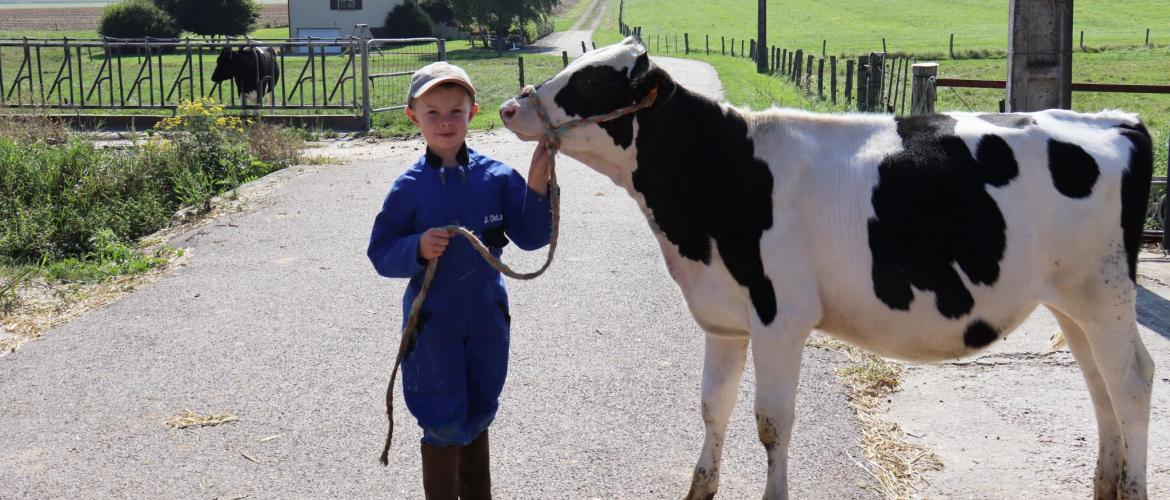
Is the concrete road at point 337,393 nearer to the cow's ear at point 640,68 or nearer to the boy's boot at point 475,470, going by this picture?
the boy's boot at point 475,470

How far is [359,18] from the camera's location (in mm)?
64375

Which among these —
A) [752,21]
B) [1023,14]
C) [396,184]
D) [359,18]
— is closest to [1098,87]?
[1023,14]

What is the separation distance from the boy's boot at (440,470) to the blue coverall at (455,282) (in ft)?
0.12

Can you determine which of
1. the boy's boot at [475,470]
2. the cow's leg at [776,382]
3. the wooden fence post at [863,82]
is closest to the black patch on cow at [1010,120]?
the cow's leg at [776,382]

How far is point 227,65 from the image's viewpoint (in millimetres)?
23953

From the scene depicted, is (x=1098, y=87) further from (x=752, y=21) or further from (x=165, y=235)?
(x=752, y=21)

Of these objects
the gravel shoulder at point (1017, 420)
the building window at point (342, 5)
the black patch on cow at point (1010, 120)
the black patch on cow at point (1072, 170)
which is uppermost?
the building window at point (342, 5)

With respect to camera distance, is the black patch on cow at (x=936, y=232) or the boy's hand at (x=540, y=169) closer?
the boy's hand at (x=540, y=169)

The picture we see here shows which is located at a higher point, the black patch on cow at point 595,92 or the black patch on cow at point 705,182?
the black patch on cow at point 595,92

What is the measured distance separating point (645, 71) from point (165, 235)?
7.82 m

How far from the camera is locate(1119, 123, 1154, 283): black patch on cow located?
13.5 ft

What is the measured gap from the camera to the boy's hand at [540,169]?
12.7 ft

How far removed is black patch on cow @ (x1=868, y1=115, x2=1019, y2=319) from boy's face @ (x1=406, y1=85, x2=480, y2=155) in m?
1.56

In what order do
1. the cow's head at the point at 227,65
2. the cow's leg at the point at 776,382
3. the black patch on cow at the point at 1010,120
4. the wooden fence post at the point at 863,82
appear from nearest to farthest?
the cow's leg at the point at 776,382 → the black patch on cow at the point at 1010,120 → the wooden fence post at the point at 863,82 → the cow's head at the point at 227,65
